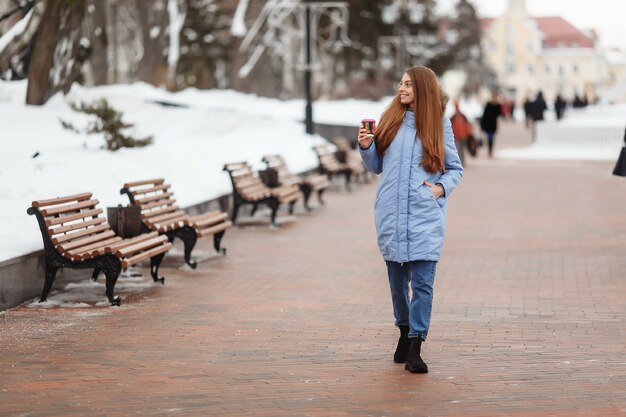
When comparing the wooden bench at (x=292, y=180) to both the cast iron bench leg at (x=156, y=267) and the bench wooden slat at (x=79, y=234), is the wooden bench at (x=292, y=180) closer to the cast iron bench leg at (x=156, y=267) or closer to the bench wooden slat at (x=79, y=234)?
the cast iron bench leg at (x=156, y=267)

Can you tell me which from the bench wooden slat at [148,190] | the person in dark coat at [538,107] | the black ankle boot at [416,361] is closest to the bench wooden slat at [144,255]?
the bench wooden slat at [148,190]

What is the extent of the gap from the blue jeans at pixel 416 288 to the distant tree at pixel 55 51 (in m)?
15.2

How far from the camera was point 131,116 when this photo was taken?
29828 millimetres

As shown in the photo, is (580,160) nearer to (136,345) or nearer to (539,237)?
(539,237)

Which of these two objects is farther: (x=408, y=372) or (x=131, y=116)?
(x=131, y=116)

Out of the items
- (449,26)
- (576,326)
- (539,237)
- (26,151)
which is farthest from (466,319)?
(449,26)

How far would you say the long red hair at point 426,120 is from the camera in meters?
7.31

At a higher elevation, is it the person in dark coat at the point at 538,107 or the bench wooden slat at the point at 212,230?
the bench wooden slat at the point at 212,230

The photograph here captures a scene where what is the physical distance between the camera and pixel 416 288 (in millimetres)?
7352

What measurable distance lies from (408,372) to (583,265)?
5.38m

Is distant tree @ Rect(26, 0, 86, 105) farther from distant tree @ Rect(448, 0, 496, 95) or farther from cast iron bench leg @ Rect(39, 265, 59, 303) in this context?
distant tree @ Rect(448, 0, 496, 95)

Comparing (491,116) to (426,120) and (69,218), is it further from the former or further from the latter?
(426,120)

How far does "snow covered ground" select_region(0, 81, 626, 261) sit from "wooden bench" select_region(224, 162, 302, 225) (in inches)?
14.5

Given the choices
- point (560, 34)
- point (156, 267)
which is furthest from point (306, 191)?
point (560, 34)
